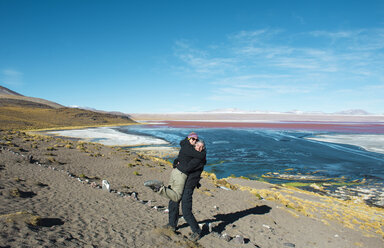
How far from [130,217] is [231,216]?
12.5ft

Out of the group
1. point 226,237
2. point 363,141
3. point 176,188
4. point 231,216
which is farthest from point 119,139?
point 363,141

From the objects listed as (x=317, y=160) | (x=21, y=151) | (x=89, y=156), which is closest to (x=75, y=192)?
(x=89, y=156)

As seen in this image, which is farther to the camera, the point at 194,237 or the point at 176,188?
the point at 194,237

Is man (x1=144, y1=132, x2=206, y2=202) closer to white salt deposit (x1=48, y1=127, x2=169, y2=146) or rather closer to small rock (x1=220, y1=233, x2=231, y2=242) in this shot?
small rock (x1=220, y1=233, x2=231, y2=242)

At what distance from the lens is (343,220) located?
408 inches

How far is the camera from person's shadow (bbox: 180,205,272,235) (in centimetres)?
742

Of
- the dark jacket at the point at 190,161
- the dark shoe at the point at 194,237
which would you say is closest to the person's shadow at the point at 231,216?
the dark shoe at the point at 194,237

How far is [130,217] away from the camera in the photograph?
704 cm

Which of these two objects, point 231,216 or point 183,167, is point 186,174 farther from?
point 231,216

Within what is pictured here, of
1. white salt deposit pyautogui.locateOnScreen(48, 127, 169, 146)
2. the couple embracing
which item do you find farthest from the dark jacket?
white salt deposit pyautogui.locateOnScreen(48, 127, 169, 146)

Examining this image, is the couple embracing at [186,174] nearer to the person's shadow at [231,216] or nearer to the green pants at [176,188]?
the green pants at [176,188]

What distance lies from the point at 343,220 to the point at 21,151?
2045 cm

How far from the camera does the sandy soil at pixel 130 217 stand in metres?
5.23

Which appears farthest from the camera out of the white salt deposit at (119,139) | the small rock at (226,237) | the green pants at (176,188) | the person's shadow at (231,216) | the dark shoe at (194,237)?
the white salt deposit at (119,139)
